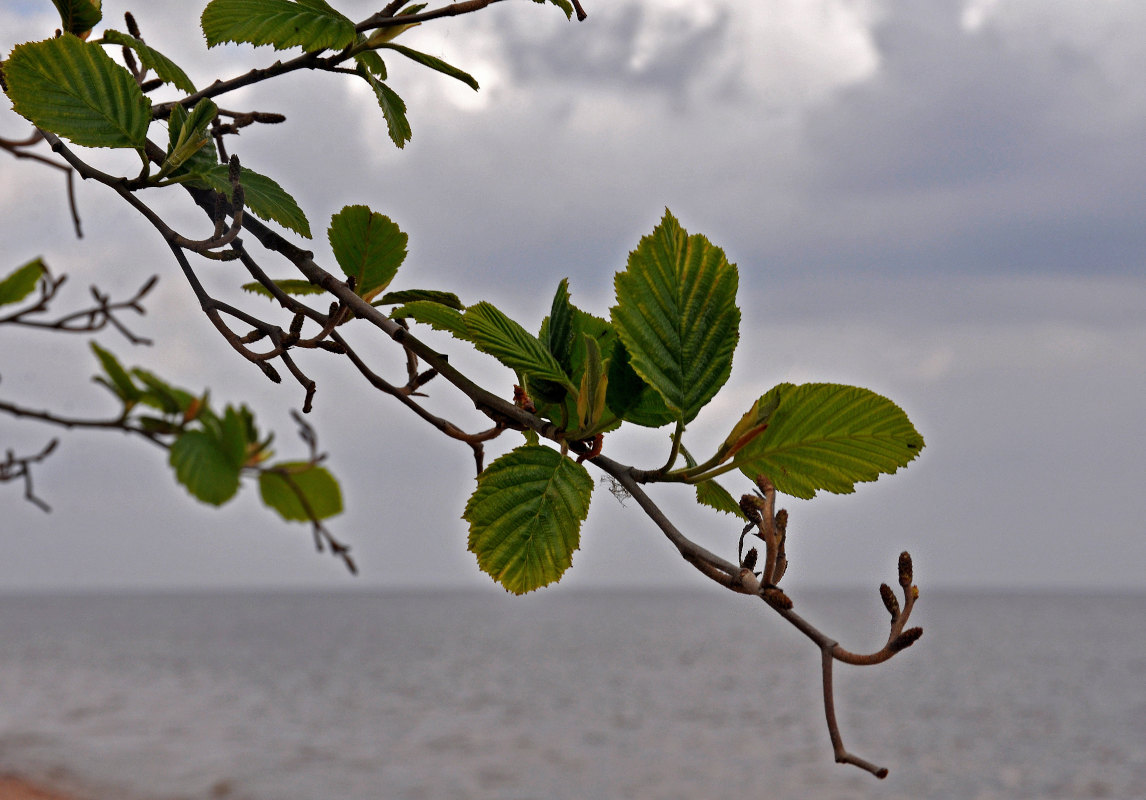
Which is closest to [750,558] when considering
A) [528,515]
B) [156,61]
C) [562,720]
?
[528,515]

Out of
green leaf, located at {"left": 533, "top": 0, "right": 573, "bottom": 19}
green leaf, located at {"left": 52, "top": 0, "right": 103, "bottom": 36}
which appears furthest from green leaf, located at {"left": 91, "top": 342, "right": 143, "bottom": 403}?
green leaf, located at {"left": 533, "top": 0, "right": 573, "bottom": 19}

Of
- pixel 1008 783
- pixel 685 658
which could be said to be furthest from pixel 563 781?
pixel 685 658

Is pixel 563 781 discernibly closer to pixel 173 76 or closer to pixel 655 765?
pixel 655 765

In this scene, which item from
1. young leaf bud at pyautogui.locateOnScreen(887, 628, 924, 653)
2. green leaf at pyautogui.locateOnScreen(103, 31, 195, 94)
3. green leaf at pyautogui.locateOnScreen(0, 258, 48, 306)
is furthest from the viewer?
green leaf at pyautogui.locateOnScreen(0, 258, 48, 306)

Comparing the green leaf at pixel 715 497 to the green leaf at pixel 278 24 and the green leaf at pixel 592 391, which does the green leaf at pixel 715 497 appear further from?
the green leaf at pixel 278 24

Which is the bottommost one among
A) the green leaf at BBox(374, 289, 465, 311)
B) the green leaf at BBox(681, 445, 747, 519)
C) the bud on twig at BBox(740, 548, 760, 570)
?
the bud on twig at BBox(740, 548, 760, 570)

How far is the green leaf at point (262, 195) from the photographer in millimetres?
964

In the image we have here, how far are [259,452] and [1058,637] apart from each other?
1964 inches

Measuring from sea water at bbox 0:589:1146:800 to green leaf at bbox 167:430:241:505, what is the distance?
1105 cm

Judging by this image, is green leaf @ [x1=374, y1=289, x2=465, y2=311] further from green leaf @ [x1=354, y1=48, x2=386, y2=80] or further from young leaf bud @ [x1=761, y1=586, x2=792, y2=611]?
young leaf bud @ [x1=761, y1=586, x2=792, y2=611]

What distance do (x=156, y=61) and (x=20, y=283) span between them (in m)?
1.55

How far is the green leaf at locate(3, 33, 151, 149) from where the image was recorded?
979 millimetres

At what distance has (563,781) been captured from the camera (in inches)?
600

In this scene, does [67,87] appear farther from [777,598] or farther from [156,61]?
[777,598]
